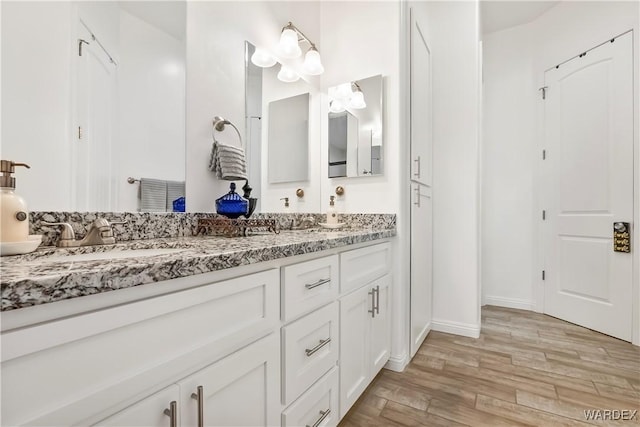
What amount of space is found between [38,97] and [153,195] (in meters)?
0.42

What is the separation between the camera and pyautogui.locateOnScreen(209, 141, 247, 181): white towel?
1.33 m

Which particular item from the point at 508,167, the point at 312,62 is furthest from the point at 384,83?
the point at 508,167

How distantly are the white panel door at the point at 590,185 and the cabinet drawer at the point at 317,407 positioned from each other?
8.13 feet

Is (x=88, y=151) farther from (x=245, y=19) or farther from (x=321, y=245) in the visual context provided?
(x=245, y=19)

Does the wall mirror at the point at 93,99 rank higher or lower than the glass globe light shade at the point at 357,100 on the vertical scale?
lower

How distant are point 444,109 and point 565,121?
120cm

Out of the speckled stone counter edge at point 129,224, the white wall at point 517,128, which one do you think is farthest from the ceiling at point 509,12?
the speckled stone counter edge at point 129,224

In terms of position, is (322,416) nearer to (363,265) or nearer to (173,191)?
(363,265)

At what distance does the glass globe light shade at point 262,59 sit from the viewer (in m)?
1.65

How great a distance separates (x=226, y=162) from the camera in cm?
133

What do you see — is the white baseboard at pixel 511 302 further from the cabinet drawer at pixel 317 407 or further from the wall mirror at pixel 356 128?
the cabinet drawer at pixel 317 407

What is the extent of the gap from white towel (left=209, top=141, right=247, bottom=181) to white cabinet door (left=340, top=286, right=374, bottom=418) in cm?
73

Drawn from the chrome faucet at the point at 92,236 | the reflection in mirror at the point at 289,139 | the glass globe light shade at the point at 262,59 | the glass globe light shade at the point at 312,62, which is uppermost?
the glass globe light shade at the point at 312,62

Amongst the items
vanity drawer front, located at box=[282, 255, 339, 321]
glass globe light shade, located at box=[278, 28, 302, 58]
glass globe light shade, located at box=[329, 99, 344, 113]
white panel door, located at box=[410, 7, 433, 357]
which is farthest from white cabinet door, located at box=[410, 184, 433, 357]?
glass globe light shade, located at box=[278, 28, 302, 58]
